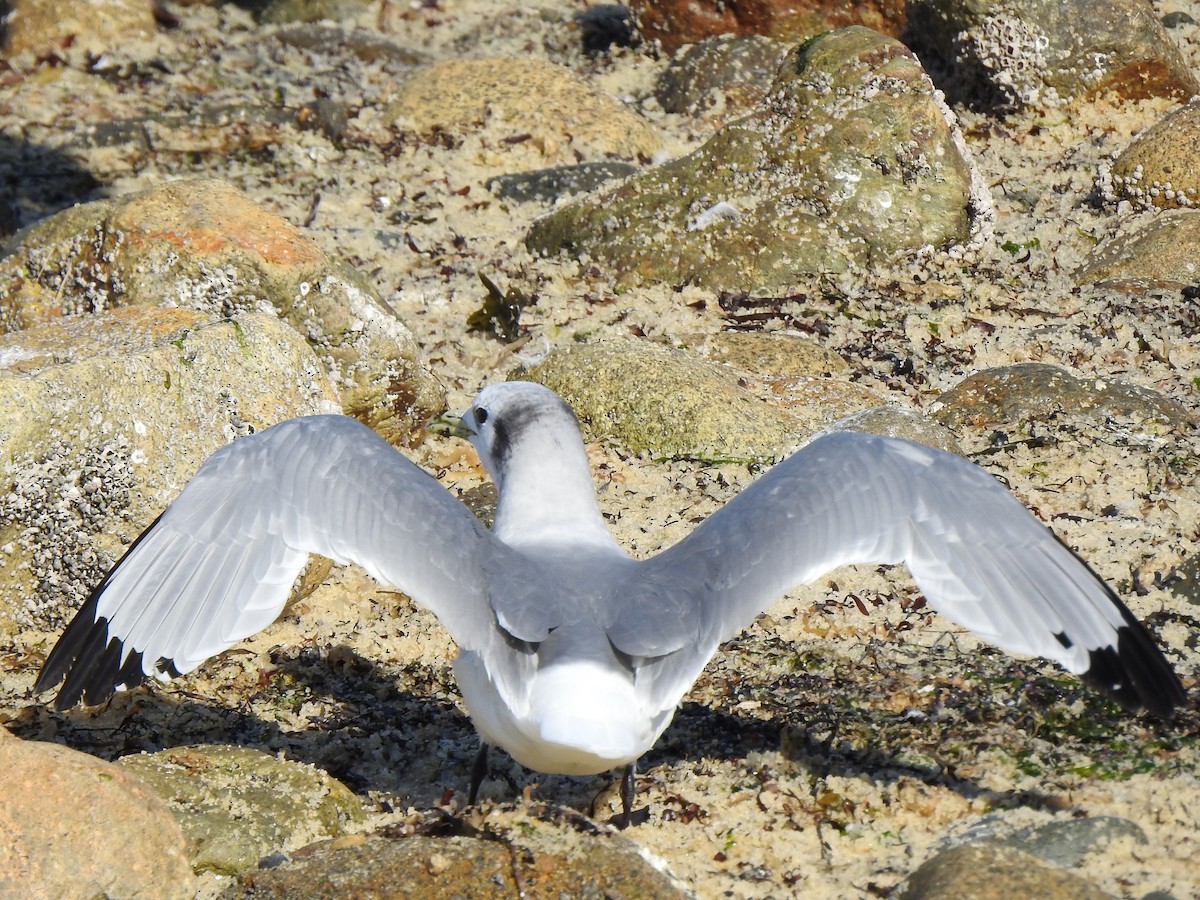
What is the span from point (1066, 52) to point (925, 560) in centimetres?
510

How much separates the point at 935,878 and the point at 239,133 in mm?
6761

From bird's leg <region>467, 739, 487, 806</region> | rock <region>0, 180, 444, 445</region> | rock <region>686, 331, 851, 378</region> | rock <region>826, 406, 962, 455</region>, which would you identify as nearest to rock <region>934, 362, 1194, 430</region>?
rock <region>826, 406, 962, 455</region>

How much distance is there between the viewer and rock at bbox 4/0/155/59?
9.85 metres

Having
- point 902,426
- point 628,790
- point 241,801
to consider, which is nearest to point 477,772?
point 628,790

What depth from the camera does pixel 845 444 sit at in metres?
3.91

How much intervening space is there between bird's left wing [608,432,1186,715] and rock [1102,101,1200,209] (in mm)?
3777

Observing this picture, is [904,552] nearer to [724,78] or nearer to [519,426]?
[519,426]

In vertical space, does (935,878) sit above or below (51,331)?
above

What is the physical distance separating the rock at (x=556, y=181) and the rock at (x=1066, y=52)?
209 cm

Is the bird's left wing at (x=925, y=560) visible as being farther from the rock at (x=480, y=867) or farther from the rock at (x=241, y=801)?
the rock at (x=241, y=801)

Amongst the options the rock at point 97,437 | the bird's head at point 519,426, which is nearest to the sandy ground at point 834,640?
the rock at point 97,437

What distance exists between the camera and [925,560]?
3754mm

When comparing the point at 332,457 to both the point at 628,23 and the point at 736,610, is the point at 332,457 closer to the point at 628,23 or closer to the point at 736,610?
the point at 736,610

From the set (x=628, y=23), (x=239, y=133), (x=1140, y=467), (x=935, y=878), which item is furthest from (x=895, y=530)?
(x=628, y=23)
